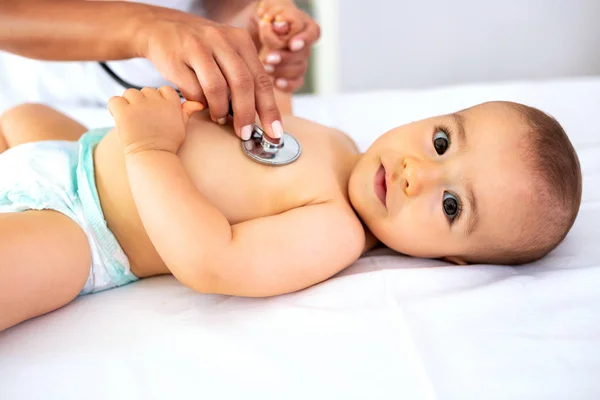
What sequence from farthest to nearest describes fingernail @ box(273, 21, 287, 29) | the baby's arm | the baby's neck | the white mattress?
1. fingernail @ box(273, 21, 287, 29)
2. the baby's neck
3. the baby's arm
4. the white mattress

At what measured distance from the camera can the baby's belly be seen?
0.90 m

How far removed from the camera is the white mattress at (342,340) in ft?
2.27

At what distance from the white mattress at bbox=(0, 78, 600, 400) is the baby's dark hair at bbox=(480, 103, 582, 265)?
42mm

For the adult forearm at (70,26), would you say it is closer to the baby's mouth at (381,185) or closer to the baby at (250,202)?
the baby at (250,202)

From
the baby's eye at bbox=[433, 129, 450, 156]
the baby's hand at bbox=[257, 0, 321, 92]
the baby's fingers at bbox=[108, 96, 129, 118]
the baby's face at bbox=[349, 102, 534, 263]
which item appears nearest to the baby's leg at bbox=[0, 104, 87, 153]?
the baby's fingers at bbox=[108, 96, 129, 118]

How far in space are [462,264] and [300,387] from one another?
1.39ft

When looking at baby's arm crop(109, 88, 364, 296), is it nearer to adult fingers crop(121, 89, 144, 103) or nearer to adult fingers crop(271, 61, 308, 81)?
adult fingers crop(121, 89, 144, 103)

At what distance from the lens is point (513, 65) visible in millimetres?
2332

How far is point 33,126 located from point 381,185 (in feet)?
2.24

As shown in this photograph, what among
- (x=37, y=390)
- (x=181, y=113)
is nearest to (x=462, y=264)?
(x=181, y=113)

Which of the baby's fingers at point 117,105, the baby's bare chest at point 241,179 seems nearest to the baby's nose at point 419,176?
the baby's bare chest at point 241,179

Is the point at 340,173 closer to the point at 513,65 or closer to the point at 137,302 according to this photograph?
the point at 137,302

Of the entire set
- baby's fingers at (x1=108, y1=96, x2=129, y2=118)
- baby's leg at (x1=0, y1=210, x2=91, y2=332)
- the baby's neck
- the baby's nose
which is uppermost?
baby's fingers at (x1=108, y1=96, x2=129, y2=118)

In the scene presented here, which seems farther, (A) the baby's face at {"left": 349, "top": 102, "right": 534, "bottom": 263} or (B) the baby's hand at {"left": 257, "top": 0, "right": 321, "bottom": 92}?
(B) the baby's hand at {"left": 257, "top": 0, "right": 321, "bottom": 92}
